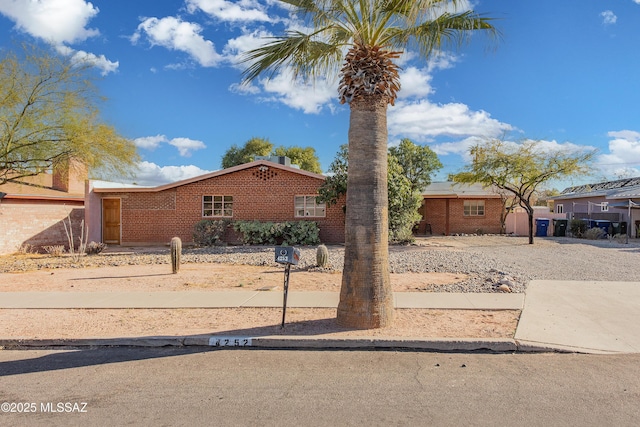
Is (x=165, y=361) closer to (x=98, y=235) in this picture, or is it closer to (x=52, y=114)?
(x=52, y=114)

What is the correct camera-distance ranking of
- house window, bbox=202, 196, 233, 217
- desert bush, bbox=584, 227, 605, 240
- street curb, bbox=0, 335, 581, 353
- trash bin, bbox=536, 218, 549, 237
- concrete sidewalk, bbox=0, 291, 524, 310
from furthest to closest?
1. trash bin, bbox=536, 218, 549, 237
2. desert bush, bbox=584, 227, 605, 240
3. house window, bbox=202, 196, 233, 217
4. concrete sidewalk, bbox=0, 291, 524, 310
5. street curb, bbox=0, 335, 581, 353

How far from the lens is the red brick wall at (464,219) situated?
89.4 feet

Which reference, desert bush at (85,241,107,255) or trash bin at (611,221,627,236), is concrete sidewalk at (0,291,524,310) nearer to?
desert bush at (85,241,107,255)

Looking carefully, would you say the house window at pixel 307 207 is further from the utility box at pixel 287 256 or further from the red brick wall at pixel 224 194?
the utility box at pixel 287 256

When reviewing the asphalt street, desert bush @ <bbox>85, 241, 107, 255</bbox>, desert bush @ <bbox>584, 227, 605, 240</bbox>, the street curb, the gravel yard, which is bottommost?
the asphalt street

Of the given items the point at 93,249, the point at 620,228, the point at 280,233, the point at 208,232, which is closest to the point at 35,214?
the point at 93,249

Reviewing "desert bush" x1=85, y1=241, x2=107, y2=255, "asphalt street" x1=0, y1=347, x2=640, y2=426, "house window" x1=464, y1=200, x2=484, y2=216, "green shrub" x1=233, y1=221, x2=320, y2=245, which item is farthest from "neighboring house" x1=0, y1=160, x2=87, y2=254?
"house window" x1=464, y1=200, x2=484, y2=216

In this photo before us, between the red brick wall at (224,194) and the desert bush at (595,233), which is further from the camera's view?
the desert bush at (595,233)

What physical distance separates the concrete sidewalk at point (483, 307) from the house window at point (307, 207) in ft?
35.1

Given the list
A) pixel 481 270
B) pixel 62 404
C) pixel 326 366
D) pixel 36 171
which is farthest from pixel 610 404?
pixel 36 171

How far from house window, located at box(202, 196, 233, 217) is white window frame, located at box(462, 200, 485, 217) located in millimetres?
15026

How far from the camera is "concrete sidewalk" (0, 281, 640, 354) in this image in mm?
5785

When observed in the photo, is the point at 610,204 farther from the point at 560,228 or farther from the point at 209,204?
the point at 209,204

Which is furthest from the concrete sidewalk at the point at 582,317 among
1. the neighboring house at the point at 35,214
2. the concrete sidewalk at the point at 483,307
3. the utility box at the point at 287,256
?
the neighboring house at the point at 35,214
